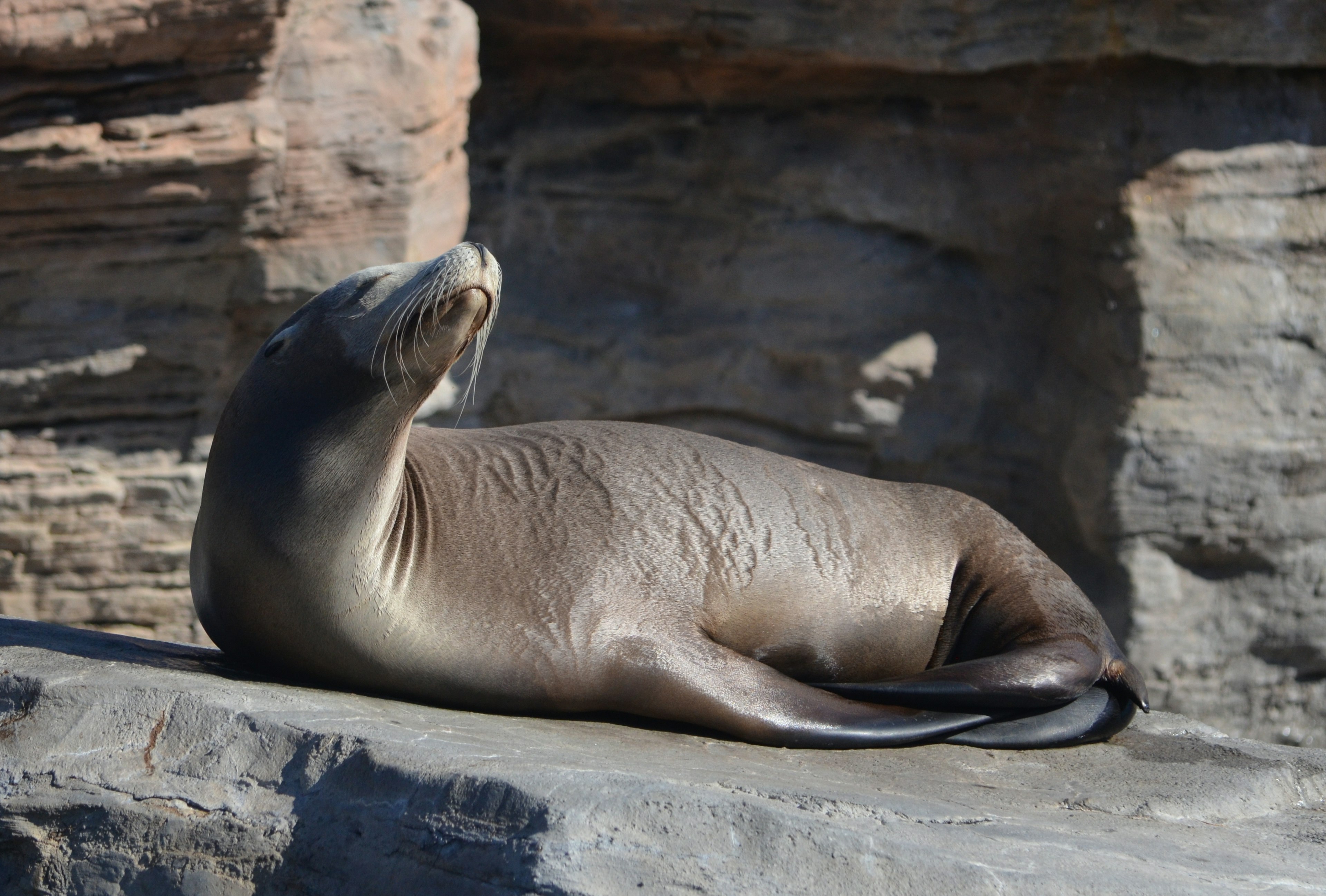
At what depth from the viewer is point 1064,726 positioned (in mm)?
3654

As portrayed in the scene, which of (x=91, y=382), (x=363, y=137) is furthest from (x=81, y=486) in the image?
(x=363, y=137)

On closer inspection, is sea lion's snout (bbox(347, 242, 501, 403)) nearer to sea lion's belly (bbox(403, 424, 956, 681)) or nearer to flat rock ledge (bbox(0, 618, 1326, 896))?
sea lion's belly (bbox(403, 424, 956, 681))

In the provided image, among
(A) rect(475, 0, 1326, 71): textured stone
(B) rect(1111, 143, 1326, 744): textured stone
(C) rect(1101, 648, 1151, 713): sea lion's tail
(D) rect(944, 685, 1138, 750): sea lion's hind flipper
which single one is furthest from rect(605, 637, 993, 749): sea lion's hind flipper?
(A) rect(475, 0, 1326, 71): textured stone

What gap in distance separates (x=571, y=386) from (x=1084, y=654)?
15.7 feet

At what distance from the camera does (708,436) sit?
4223 mm

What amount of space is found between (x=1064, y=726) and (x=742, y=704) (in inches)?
38.5

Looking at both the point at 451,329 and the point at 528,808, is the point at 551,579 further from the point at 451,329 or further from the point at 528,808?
the point at 528,808

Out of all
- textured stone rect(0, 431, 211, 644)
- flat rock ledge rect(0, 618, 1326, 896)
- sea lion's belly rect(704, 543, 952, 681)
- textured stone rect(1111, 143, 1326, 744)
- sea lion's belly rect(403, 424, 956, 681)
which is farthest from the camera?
textured stone rect(1111, 143, 1326, 744)

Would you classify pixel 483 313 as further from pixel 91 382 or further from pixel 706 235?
pixel 706 235

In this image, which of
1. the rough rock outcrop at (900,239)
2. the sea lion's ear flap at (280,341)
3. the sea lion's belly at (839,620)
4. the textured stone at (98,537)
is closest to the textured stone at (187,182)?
the textured stone at (98,537)

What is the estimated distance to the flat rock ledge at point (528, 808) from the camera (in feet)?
7.74

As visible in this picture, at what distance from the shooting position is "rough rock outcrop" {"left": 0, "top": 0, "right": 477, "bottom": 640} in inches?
229

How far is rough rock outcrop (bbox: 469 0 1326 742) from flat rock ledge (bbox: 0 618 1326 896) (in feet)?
13.7

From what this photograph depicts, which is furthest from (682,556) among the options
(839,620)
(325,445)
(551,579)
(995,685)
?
(325,445)
